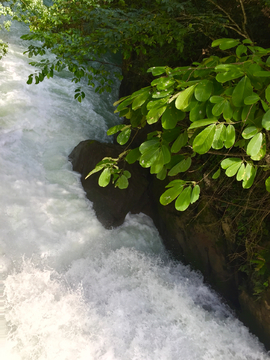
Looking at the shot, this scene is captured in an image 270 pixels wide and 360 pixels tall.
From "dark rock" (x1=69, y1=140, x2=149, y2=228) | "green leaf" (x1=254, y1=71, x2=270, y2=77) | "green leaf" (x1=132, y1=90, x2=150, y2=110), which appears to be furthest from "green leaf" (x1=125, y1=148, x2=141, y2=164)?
"dark rock" (x1=69, y1=140, x2=149, y2=228)

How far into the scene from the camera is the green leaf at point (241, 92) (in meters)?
0.94

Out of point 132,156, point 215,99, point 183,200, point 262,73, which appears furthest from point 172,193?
point 262,73

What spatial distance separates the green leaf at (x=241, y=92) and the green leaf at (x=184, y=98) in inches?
5.8

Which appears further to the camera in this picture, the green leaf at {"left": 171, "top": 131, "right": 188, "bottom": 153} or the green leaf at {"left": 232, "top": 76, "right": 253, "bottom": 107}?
the green leaf at {"left": 171, "top": 131, "right": 188, "bottom": 153}

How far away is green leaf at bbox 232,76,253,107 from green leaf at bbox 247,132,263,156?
0.13 meters

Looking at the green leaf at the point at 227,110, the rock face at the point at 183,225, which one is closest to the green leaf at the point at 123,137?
the green leaf at the point at 227,110

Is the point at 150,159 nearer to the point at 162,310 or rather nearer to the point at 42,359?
the point at 42,359

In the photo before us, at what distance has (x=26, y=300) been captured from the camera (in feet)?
9.14

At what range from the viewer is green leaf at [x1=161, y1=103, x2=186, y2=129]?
1031 mm

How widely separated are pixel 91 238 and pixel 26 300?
3.70 feet

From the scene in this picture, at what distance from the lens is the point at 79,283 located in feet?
10.3

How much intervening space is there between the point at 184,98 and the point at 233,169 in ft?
1.08

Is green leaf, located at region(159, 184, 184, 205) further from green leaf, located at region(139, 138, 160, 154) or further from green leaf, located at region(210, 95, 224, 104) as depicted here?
green leaf, located at region(210, 95, 224, 104)

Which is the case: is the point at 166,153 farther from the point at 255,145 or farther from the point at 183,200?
the point at 255,145
